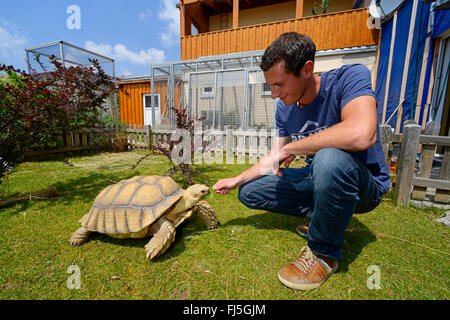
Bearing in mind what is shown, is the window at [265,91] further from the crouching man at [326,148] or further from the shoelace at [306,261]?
the shoelace at [306,261]

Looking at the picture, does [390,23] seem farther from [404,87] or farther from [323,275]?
[323,275]

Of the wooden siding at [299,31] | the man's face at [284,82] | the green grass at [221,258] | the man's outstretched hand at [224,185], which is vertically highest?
the wooden siding at [299,31]

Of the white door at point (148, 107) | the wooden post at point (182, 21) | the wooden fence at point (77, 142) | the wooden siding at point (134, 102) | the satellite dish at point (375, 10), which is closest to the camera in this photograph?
the wooden fence at point (77, 142)

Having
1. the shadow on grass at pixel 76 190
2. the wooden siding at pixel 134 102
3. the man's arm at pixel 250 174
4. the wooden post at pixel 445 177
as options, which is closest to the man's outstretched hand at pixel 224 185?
the man's arm at pixel 250 174

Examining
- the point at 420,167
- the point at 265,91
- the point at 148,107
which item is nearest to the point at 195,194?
the point at 420,167

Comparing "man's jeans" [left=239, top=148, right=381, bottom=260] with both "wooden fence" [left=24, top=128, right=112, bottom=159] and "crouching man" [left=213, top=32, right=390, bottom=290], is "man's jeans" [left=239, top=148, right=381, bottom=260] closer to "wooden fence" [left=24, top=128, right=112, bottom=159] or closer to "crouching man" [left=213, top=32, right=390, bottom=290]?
"crouching man" [left=213, top=32, right=390, bottom=290]

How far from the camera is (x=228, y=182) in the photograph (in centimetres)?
193

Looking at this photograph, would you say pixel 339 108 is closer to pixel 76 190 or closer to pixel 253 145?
pixel 76 190

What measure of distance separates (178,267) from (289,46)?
6.91ft

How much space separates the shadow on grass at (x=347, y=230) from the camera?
1933 millimetres

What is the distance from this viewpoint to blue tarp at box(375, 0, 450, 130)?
5.44 metres

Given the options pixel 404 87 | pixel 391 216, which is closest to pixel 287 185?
pixel 391 216

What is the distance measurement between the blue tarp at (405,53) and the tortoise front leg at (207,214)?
688 cm

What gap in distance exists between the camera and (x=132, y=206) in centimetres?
206
